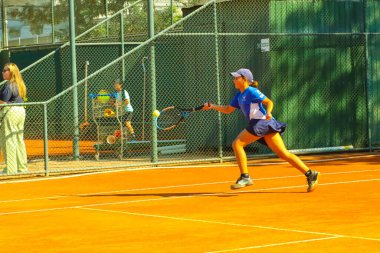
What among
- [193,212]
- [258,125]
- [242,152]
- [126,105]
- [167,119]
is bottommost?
[193,212]

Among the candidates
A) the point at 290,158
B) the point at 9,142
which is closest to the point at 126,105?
the point at 9,142

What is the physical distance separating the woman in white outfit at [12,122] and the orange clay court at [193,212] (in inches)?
25.3

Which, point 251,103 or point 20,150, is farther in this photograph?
point 20,150

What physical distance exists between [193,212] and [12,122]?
6754mm

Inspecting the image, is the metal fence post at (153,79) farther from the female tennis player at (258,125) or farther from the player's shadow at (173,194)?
the female tennis player at (258,125)

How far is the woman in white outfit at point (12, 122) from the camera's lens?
1930 cm

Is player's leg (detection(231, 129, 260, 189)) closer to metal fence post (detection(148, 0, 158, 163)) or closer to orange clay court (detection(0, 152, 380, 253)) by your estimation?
orange clay court (detection(0, 152, 380, 253))

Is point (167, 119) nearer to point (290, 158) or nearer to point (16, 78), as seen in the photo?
point (16, 78)

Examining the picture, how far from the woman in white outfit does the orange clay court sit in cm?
64

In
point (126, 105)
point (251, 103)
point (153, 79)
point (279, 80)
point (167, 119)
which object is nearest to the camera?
point (251, 103)

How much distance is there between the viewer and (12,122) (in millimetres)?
19391

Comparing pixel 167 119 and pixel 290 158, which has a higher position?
pixel 167 119

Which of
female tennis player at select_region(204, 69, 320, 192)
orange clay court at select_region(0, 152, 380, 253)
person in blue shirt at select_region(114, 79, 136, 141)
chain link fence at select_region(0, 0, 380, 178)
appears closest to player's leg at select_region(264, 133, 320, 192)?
female tennis player at select_region(204, 69, 320, 192)

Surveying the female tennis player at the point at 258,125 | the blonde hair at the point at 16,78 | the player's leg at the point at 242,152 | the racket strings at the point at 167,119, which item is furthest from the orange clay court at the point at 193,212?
the racket strings at the point at 167,119
